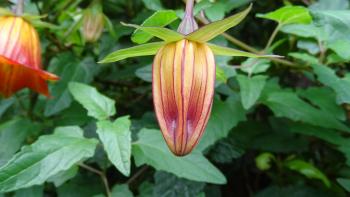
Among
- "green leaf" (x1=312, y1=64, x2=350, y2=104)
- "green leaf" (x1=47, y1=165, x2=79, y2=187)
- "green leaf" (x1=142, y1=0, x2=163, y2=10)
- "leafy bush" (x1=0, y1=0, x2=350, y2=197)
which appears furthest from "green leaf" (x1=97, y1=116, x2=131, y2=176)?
"green leaf" (x1=312, y1=64, x2=350, y2=104)

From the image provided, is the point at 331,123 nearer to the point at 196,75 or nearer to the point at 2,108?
the point at 196,75

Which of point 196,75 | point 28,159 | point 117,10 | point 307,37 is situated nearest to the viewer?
point 196,75

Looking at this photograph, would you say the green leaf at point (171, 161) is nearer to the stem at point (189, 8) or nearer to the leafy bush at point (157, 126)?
the leafy bush at point (157, 126)

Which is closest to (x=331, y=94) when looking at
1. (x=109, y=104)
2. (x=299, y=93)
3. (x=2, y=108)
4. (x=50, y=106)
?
(x=299, y=93)

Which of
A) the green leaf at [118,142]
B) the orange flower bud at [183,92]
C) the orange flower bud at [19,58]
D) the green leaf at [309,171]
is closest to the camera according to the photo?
the orange flower bud at [183,92]

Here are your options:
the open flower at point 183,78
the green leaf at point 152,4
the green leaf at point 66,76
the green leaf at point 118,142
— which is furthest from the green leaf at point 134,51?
the green leaf at point 66,76

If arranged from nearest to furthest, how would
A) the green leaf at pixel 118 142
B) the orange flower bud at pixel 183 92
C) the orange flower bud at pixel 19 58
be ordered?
the orange flower bud at pixel 183 92
the green leaf at pixel 118 142
the orange flower bud at pixel 19 58
